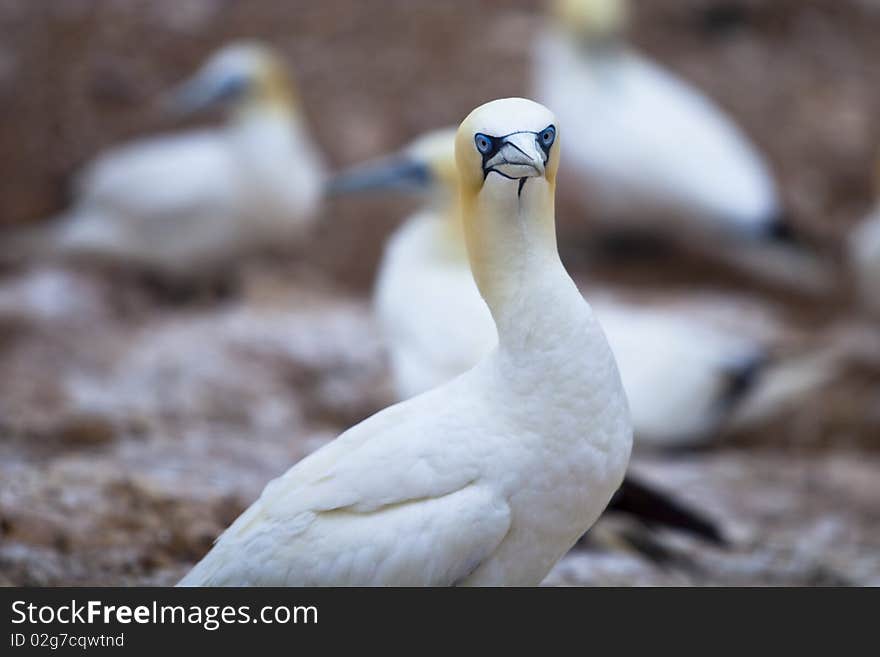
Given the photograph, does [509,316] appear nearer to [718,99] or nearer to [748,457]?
[748,457]

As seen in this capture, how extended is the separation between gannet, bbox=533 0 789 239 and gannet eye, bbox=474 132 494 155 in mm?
5319

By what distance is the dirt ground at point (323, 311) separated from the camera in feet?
15.3

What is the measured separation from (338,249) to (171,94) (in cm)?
163

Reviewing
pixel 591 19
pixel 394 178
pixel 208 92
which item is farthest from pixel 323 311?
pixel 591 19

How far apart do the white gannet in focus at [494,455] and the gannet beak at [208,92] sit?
556 cm

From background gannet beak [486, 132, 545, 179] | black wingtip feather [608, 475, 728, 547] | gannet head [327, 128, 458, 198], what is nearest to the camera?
background gannet beak [486, 132, 545, 179]

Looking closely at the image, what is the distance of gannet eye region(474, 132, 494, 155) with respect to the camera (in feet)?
9.25

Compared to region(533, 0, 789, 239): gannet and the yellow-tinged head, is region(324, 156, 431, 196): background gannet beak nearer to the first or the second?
region(533, 0, 789, 239): gannet

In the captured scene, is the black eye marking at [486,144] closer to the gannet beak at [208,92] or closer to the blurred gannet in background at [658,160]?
the blurred gannet in background at [658,160]

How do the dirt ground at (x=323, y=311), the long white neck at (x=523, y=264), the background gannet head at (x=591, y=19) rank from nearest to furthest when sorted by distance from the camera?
1. the long white neck at (x=523, y=264)
2. the dirt ground at (x=323, y=311)
3. the background gannet head at (x=591, y=19)

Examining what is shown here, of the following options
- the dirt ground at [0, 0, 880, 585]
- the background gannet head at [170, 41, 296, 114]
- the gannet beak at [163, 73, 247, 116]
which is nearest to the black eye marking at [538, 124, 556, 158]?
the dirt ground at [0, 0, 880, 585]

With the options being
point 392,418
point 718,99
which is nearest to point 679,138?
point 718,99

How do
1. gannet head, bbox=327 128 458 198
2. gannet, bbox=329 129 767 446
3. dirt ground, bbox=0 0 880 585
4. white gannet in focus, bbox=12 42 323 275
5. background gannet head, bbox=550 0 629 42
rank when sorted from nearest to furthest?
1. dirt ground, bbox=0 0 880 585
2. gannet, bbox=329 129 767 446
3. gannet head, bbox=327 128 458 198
4. white gannet in focus, bbox=12 42 323 275
5. background gannet head, bbox=550 0 629 42

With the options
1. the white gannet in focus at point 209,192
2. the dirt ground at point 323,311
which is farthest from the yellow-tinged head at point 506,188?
the white gannet in focus at point 209,192
